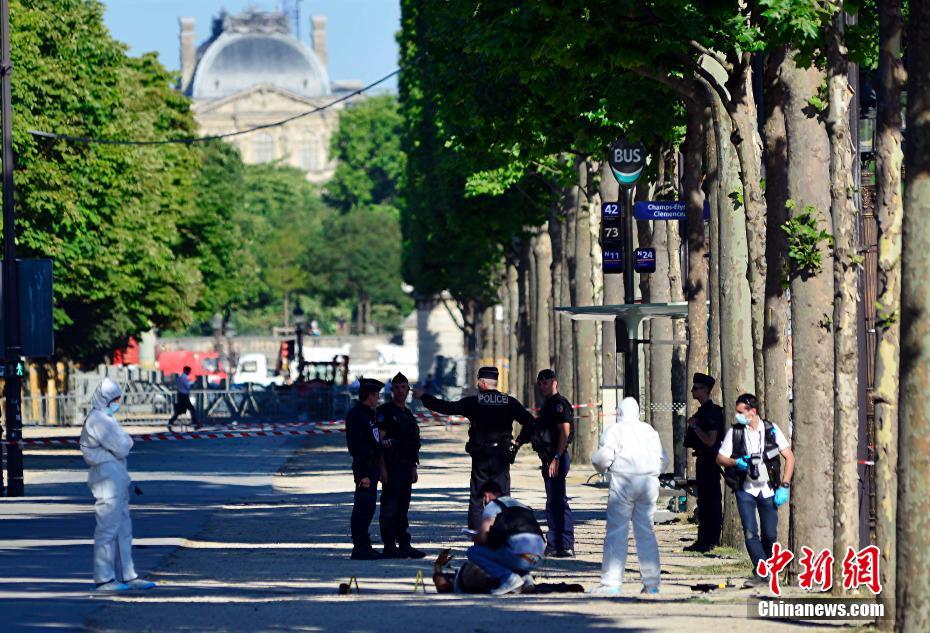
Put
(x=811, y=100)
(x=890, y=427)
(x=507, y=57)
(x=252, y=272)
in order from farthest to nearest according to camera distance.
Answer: (x=252, y=272) < (x=507, y=57) < (x=811, y=100) < (x=890, y=427)

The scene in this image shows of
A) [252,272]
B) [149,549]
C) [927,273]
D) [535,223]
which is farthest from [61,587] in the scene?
[252,272]

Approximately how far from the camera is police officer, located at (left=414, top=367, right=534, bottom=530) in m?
20.9

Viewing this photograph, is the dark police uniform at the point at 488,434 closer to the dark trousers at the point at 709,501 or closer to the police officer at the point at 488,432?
the police officer at the point at 488,432

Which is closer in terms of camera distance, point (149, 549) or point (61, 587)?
point (61, 587)

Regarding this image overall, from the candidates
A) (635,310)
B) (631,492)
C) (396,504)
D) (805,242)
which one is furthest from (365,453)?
(635,310)

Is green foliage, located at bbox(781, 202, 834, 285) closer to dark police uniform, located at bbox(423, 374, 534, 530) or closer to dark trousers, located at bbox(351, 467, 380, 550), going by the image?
dark police uniform, located at bbox(423, 374, 534, 530)

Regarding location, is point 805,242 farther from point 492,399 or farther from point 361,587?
point 361,587

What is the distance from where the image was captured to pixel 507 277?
73.6 m

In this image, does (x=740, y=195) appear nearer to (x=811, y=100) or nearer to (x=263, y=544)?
(x=811, y=100)

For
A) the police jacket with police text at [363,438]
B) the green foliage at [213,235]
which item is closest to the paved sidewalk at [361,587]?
the police jacket with police text at [363,438]

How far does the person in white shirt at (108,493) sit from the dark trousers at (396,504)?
3579mm

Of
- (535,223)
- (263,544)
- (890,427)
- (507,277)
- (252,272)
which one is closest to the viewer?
(890,427)

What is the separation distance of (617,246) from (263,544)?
5634 millimetres

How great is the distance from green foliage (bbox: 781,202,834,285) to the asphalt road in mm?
6380
